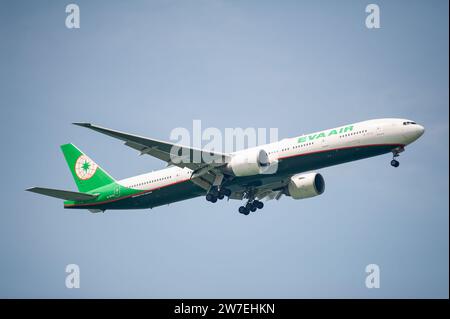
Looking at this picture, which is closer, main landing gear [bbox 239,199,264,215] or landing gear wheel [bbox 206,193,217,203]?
landing gear wheel [bbox 206,193,217,203]

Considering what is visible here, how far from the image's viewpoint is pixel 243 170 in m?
49.4

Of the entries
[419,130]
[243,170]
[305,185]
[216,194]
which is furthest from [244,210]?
[419,130]

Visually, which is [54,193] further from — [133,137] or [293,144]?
[293,144]

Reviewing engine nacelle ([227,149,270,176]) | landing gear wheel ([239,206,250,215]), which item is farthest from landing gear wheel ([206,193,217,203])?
landing gear wheel ([239,206,250,215])

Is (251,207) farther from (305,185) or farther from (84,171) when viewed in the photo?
(84,171)

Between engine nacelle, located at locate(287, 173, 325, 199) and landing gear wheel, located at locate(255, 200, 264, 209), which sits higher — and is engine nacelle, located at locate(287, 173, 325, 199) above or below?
above

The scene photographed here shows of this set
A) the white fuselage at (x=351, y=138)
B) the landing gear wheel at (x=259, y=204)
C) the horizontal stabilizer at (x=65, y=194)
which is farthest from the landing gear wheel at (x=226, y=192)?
the horizontal stabilizer at (x=65, y=194)

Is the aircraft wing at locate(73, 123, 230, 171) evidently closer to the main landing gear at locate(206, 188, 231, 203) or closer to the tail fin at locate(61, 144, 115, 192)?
the main landing gear at locate(206, 188, 231, 203)

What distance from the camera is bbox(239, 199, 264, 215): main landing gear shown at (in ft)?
187

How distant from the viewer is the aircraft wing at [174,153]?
47969 millimetres
